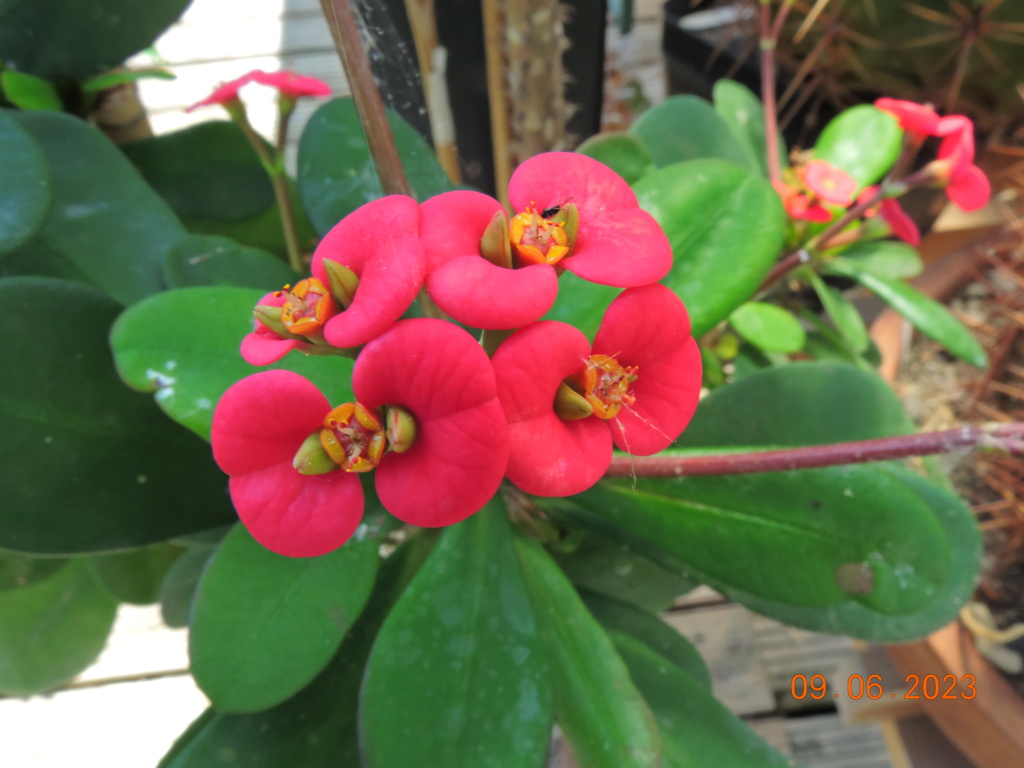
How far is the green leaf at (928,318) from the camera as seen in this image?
0.81m

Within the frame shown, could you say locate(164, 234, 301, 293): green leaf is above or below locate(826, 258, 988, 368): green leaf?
above

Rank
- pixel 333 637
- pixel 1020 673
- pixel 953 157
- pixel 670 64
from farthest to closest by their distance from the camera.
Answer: pixel 670 64, pixel 1020 673, pixel 953 157, pixel 333 637

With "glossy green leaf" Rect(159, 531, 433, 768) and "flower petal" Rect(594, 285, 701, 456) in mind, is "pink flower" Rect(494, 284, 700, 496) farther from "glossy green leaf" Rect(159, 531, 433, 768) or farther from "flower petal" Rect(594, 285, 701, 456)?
"glossy green leaf" Rect(159, 531, 433, 768)

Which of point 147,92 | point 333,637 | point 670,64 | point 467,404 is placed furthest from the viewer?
point 670,64

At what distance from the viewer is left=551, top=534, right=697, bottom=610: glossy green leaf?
70 centimetres

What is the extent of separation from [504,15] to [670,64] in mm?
727

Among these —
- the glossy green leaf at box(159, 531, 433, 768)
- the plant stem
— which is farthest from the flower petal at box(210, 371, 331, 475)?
the glossy green leaf at box(159, 531, 433, 768)

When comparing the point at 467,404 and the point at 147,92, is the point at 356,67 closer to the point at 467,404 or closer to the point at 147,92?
the point at 467,404

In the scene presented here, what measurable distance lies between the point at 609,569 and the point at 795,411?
0.25 m

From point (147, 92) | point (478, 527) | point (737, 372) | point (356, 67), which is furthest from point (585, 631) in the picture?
point (147, 92)

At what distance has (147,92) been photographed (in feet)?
3.83

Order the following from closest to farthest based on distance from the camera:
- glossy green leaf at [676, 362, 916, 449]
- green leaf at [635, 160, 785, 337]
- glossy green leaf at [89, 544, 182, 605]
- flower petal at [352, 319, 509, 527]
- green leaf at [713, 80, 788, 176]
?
1. flower petal at [352, 319, 509, 527]
2. green leaf at [635, 160, 785, 337]
3. glossy green leaf at [676, 362, 916, 449]
4. glossy green leaf at [89, 544, 182, 605]
5. green leaf at [713, 80, 788, 176]

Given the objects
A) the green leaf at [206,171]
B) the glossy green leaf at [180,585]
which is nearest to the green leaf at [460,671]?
the glossy green leaf at [180,585]

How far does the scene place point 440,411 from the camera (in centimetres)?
26
